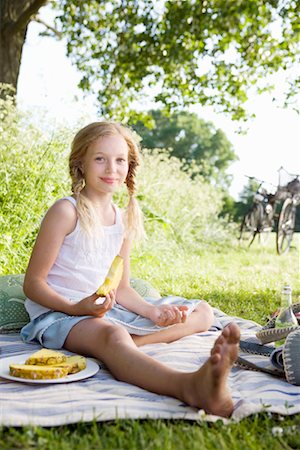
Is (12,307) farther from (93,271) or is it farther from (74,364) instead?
(74,364)

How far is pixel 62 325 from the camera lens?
284 centimetres

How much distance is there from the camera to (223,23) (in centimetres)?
1033

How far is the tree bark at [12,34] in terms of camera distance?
351 inches

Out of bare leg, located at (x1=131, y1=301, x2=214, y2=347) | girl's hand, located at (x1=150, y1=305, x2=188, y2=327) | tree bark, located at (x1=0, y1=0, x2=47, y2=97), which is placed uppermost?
tree bark, located at (x1=0, y1=0, x2=47, y2=97)

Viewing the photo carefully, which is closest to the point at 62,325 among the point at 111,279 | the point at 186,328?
the point at 111,279

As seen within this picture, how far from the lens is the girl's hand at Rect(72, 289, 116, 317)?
2.61 m

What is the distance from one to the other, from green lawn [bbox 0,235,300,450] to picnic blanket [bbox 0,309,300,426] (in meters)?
0.03

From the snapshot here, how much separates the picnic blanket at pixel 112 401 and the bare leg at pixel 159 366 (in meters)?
0.04

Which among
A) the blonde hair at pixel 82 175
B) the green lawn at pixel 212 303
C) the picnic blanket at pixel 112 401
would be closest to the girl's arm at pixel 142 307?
the blonde hair at pixel 82 175

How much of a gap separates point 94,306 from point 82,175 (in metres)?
0.85

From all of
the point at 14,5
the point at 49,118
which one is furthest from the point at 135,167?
the point at 14,5

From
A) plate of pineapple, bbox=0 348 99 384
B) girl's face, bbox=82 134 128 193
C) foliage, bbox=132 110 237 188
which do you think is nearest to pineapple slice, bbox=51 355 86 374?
plate of pineapple, bbox=0 348 99 384

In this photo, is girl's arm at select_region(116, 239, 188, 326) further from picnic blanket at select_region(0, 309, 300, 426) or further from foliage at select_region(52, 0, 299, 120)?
foliage at select_region(52, 0, 299, 120)

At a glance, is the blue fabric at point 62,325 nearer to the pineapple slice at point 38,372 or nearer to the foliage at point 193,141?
the pineapple slice at point 38,372
